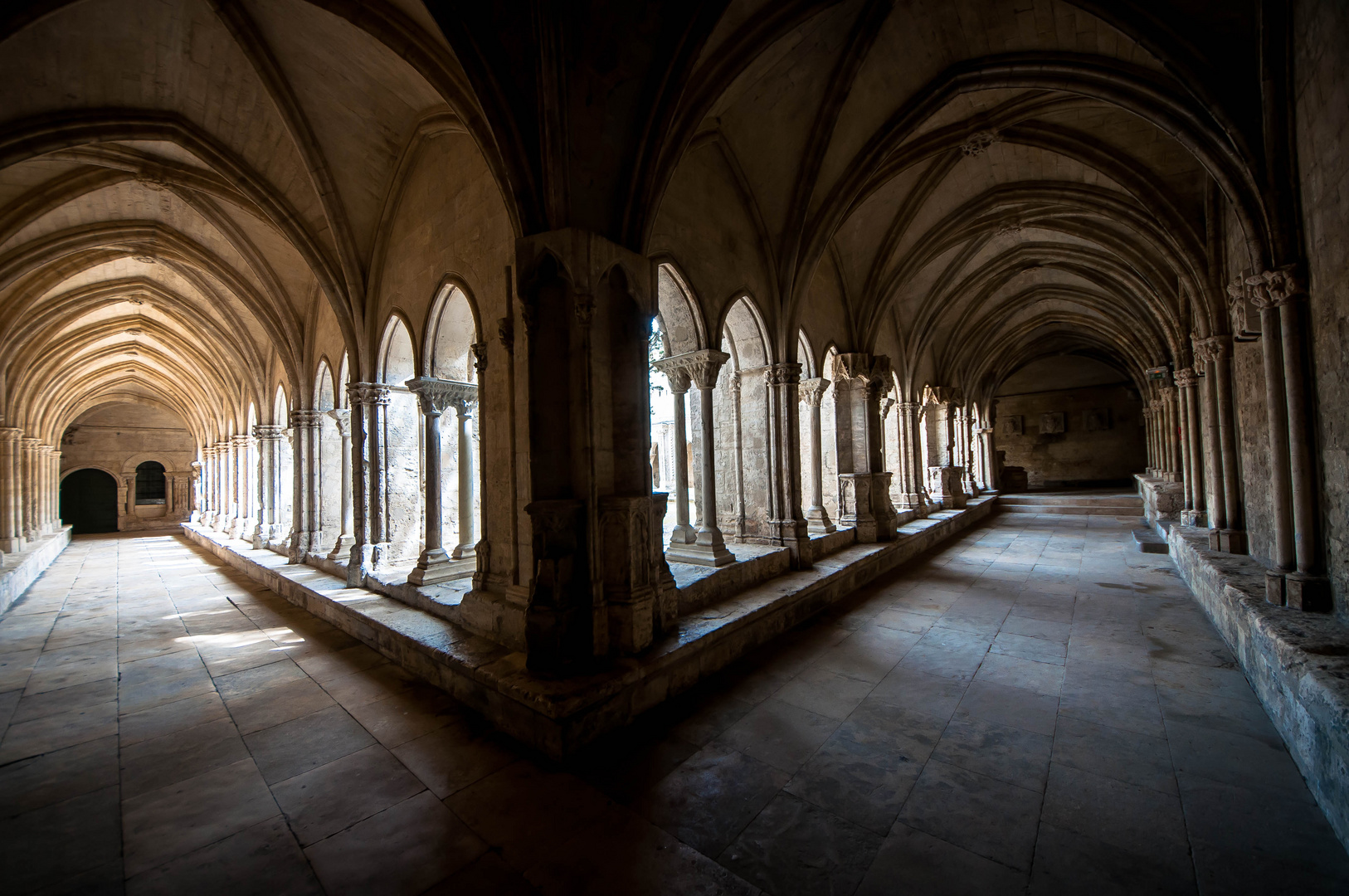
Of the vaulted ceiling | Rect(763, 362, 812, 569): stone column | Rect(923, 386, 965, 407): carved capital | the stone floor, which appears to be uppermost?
the vaulted ceiling

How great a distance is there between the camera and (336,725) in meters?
3.47

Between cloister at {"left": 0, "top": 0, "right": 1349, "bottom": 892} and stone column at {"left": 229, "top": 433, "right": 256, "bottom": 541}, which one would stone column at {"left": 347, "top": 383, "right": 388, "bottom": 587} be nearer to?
cloister at {"left": 0, "top": 0, "right": 1349, "bottom": 892}

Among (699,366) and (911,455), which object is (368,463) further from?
(911,455)

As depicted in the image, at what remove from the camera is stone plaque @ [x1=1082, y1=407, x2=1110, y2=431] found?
2289 cm

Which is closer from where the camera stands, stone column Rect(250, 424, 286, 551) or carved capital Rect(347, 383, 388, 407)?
carved capital Rect(347, 383, 388, 407)

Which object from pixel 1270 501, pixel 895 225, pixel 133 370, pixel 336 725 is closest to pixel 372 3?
pixel 336 725

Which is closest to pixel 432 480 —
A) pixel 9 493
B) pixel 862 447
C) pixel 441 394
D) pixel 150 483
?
pixel 441 394

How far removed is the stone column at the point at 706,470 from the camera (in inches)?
223

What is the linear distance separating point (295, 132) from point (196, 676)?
16.8 ft

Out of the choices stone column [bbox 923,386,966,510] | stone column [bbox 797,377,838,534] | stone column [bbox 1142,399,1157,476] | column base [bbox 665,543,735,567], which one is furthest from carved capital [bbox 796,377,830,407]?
stone column [bbox 1142,399,1157,476]

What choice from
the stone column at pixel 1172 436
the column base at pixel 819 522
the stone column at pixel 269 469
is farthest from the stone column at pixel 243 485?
the stone column at pixel 1172 436

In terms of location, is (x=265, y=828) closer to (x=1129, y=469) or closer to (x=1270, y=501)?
(x=1270, y=501)

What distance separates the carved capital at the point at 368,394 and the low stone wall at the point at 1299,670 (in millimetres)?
7866

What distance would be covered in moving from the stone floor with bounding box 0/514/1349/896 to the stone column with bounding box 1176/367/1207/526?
4.68 meters
